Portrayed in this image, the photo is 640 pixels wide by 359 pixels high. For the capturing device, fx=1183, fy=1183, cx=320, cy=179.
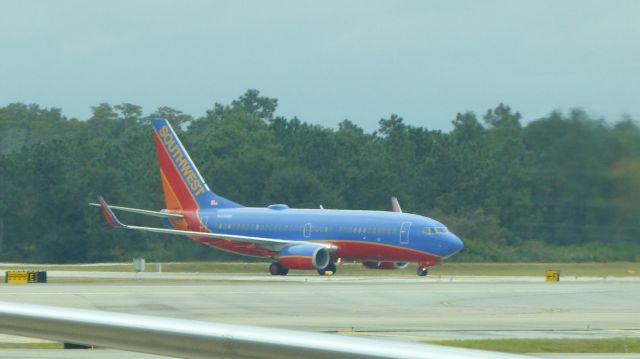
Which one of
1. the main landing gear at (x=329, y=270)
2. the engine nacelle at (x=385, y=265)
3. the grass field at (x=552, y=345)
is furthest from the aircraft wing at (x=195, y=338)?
the engine nacelle at (x=385, y=265)

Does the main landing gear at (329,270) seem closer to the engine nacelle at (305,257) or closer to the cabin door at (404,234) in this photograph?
the engine nacelle at (305,257)

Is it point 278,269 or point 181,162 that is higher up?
point 181,162

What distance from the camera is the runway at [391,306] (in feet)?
75.9

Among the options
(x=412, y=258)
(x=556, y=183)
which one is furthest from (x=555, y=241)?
(x=412, y=258)

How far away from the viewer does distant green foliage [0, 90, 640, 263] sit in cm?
5369

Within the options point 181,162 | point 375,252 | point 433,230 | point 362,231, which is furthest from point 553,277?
point 181,162

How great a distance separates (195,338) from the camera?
21.4 ft

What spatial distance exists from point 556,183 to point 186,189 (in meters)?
17.6

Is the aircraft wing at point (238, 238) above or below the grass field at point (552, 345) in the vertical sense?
above

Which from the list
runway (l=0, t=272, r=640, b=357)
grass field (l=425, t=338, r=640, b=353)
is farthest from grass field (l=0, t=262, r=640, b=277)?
grass field (l=425, t=338, r=640, b=353)

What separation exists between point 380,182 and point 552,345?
68658 millimetres

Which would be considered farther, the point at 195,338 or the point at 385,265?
the point at 385,265

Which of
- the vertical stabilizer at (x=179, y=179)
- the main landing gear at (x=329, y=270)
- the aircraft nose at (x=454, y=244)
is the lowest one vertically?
the main landing gear at (x=329, y=270)

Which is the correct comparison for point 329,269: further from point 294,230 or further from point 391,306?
point 391,306
